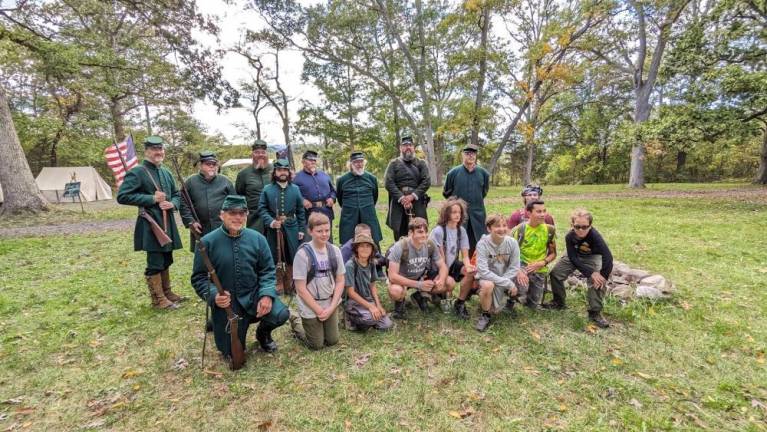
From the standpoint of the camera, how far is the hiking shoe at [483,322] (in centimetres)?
368

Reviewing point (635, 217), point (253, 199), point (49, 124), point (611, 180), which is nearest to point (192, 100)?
point (49, 124)

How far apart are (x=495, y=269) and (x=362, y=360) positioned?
179cm

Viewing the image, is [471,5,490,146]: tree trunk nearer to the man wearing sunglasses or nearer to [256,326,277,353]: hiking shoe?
the man wearing sunglasses

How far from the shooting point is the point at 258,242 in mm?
3113

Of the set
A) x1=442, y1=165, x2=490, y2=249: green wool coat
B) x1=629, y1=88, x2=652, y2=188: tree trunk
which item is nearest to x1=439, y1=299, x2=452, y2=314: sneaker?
x1=442, y1=165, x2=490, y2=249: green wool coat

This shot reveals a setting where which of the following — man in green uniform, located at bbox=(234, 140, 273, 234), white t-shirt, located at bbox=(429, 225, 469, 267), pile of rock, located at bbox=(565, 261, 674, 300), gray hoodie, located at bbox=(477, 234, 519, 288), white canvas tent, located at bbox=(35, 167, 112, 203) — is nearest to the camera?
gray hoodie, located at bbox=(477, 234, 519, 288)

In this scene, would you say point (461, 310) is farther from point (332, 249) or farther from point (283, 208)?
point (283, 208)

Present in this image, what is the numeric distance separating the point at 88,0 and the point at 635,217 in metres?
18.3

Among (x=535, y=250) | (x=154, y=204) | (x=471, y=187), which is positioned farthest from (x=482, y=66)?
(x=154, y=204)

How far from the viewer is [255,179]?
15.9 feet

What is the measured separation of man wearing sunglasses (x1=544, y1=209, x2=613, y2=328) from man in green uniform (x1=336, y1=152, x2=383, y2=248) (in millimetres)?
2522

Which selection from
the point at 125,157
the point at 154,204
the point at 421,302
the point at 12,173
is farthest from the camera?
the point at 12,173

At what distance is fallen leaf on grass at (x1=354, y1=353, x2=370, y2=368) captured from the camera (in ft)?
10.2

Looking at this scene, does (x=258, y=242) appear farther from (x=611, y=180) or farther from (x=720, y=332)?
(x=611, y=180)
